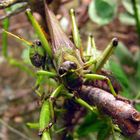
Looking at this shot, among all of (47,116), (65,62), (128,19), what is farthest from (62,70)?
(128,19)

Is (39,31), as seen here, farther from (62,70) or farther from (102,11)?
(102,11)

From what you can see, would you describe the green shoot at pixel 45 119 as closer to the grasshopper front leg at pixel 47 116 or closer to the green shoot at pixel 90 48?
the grasshopper front leg at pixel 47 116

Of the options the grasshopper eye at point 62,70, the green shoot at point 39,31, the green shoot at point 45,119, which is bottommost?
the green shoot at point 45,119

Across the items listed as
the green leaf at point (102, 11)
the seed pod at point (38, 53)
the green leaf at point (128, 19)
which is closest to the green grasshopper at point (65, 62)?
the seed pod at point (38, 53)

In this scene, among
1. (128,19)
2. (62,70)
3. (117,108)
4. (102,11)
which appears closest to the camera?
(117,108)

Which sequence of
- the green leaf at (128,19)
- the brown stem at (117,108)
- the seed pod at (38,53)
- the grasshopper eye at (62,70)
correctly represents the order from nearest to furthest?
the brown stem at (117,108) < the grasshopper eye at (62,70) < the seed pod at (38,53) < the green leaf at (128,19)

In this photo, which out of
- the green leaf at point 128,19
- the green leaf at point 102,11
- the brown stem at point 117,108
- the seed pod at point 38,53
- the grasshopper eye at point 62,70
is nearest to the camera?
the brown stem at point 117,108

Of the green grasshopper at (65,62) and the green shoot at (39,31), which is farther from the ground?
the green shoot at (39,31)
